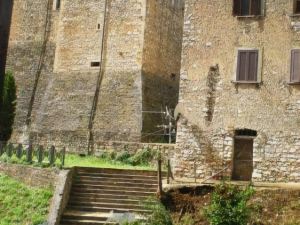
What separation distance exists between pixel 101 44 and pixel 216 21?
8234 millimetres

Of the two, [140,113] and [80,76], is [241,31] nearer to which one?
[140,113]

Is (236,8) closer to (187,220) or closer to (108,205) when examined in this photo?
(187,220)

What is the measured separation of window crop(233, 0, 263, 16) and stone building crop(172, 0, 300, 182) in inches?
1.5

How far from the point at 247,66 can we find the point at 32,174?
29.1ft

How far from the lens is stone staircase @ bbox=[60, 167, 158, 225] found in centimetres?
1747

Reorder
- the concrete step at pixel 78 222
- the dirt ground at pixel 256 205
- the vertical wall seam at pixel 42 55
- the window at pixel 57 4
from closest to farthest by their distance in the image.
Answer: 1. the dirt ground at pixel 256 205
2. the concrete step at pixel 78 222
3. the vertical wall seam at pixel 42 55
4. the window at pixel 57 4

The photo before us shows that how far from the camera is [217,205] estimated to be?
49.0 ft

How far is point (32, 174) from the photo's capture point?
19875mm

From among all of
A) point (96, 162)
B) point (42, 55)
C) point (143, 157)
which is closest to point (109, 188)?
point (96, 162)

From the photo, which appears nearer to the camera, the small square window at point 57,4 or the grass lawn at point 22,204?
the grass lawn at point 22,204

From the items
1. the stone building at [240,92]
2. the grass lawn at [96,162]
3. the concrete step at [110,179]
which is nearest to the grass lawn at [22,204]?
the concrete step at [110,179]

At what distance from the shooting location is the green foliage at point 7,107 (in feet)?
94.6

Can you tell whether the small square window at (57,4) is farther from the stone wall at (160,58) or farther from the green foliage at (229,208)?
the green foliage at (229,208)

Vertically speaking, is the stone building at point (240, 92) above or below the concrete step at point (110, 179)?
above
